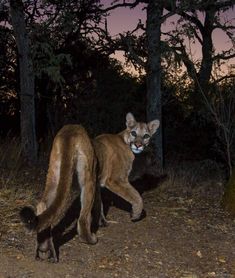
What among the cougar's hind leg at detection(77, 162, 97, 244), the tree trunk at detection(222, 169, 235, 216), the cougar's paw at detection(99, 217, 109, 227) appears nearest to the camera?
the cougar's hind leg at detection(77, 162, 97, 244)

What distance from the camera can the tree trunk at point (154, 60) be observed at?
15500 millimetres

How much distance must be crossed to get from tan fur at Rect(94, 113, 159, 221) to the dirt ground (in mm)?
404

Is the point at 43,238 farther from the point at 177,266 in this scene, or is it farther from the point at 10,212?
the point at 10,212

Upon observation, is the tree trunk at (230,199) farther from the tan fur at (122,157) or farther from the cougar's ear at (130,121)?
the cougar's ear at (130,121)

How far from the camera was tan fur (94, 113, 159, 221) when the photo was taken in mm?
7438

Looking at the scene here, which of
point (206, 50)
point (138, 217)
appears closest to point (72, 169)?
point (138, 217)

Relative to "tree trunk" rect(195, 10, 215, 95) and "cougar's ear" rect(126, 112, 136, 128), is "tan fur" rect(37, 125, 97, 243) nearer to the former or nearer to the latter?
"cougar's ear" rect(126, 112, 136, 128)

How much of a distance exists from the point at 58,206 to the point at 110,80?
15087 mm

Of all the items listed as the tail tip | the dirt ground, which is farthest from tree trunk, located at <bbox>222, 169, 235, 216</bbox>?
the tail tip

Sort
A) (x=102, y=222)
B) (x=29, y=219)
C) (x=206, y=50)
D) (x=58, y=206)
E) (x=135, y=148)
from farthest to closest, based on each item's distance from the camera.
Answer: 1. (x=206, y=50)
2. (x=135, y=148)
3. (x=102, y=222)
4. (x=58, y=206)
5. (x=29, y=219)

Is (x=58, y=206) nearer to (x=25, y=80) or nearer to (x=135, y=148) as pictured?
(x=135, y=148)

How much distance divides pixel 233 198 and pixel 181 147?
14.1 meters

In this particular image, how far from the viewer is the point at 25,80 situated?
591 inches

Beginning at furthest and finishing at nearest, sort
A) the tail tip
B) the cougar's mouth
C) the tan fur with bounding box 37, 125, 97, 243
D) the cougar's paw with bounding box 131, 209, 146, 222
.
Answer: the cougar's mouth < the cougar's paw with bounding box 131, 209, 146, 222 < the tan fur with bounding box 37, 125, 97, 243 < the tail tip
